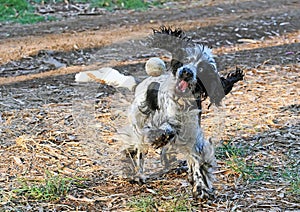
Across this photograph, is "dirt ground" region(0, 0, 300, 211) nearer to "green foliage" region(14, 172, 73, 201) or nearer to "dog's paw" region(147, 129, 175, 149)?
"green foliage" region(14, 172, 73, 201)

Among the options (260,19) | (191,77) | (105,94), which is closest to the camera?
(191,77)

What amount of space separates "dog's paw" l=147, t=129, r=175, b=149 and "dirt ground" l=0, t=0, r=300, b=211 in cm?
49

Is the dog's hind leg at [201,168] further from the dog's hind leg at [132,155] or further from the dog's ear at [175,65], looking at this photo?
the dog's ear at [175,65]

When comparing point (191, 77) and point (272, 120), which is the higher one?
point (191, 77)

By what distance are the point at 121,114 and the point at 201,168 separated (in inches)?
40.5

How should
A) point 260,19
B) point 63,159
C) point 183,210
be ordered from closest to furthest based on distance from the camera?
1. point 183,210
2. point 63,159
3. point 260,19

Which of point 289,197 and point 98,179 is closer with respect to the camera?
point 289,197

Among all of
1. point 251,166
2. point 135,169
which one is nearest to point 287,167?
point 251,166

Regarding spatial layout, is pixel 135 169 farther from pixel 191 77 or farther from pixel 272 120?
pixel 272 120

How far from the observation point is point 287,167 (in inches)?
174

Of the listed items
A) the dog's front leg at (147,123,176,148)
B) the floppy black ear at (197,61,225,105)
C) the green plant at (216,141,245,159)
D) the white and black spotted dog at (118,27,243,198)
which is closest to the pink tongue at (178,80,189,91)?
the white and black spotted dog at (118,27,243,198)

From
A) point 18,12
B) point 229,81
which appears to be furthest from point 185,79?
point 18,12

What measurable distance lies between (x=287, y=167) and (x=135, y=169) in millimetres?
1260

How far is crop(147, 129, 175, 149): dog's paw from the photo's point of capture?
11.6 ft
